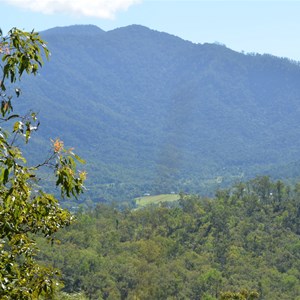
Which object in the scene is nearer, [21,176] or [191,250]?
[21,176]

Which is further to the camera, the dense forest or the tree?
the dense forest

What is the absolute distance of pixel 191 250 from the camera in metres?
61.9

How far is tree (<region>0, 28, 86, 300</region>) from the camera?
17.8ft

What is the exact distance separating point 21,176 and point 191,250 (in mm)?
57674

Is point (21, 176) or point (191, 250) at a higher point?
point (21, 176)

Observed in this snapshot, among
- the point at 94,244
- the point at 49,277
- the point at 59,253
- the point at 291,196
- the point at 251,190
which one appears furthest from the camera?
the point at 251,190

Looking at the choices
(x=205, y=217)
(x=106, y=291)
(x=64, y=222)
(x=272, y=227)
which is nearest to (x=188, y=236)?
(x=205, y=217)

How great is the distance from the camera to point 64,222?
24.3ft

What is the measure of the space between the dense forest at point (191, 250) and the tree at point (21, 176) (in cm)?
3841

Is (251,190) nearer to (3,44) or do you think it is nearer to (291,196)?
(291,196)

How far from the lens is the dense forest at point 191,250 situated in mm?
51844

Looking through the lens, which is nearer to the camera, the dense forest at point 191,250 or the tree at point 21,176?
the tree at point 21,176

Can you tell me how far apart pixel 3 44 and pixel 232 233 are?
201ft

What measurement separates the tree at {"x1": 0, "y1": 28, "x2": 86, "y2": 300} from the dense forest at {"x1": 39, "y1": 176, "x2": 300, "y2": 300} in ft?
126
